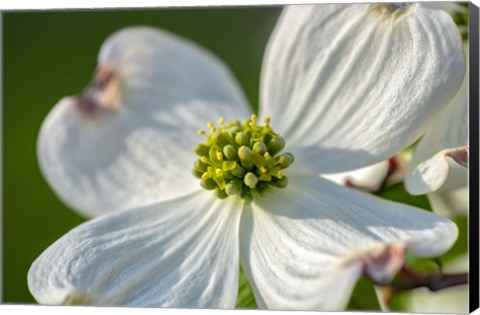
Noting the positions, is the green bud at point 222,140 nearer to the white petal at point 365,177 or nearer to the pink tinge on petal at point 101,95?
the white petal at point 365,177

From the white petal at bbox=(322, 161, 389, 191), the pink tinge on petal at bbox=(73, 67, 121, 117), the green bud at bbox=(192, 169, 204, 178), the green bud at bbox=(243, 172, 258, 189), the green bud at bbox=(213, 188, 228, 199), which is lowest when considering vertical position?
the white petal at bbox=(322, 161, 389, 191)

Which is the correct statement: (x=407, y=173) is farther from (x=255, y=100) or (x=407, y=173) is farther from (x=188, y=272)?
(x=255, y=100)

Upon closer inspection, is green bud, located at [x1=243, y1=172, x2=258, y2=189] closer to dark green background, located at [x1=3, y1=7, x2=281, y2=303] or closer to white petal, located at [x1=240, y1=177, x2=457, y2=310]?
white petal, located at [x1=240, y1=177, x2=457, y2=310]

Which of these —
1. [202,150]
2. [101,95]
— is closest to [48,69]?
[101,95]

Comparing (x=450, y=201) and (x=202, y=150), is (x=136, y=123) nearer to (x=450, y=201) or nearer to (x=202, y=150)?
(x=202, y=150)

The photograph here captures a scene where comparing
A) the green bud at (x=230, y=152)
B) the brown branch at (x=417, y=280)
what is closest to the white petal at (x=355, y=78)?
the green bud at (x=230, y=152)

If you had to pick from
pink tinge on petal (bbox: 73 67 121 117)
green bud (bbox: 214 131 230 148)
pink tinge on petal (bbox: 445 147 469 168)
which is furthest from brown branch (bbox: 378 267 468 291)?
pink tinge on petal (bbox: 73 67 121 117)
